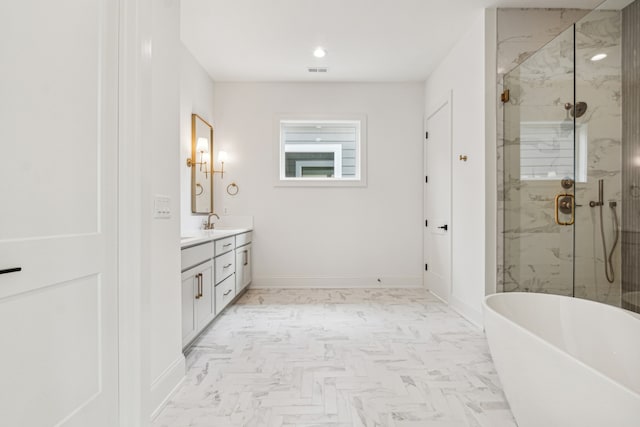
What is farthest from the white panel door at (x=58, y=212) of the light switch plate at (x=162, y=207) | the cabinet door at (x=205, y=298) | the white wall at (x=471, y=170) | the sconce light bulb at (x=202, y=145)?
the white wall at (x=471, y=170)

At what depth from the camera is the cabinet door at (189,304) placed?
7.89 ft

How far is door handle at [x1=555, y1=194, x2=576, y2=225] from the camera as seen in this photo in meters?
2.60

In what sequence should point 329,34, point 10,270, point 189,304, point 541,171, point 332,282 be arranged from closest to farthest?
point 10,270
point 189,304
point 541,171
point 329,34
point 332,282

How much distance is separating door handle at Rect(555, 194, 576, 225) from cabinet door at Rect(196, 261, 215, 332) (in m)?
2.78

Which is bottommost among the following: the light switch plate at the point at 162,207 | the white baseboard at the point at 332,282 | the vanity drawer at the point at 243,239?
the white baseboard at the point at 332,282

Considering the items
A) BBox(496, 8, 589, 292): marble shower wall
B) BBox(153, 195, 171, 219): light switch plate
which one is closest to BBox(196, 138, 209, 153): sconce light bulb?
BBox(153, 195, 171, 219): light switch plate

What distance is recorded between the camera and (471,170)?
339 centimetres

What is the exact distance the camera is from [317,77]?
4.68 metres

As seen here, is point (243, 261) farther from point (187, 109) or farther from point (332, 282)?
point (187, 109)

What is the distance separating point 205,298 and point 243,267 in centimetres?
146

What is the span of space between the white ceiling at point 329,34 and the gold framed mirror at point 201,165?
2.56 feet

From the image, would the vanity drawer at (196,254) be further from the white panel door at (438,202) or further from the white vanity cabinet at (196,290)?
the white panel door at (438,202)

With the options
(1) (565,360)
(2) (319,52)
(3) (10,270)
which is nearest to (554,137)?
(1) (565,360)

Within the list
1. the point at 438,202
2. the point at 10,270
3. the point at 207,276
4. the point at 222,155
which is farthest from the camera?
the point at 222,155
